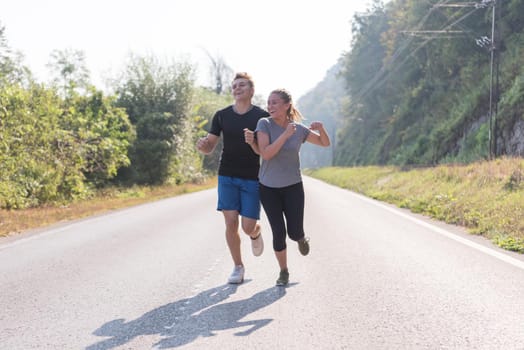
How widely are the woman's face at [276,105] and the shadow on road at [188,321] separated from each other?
5.34 ft

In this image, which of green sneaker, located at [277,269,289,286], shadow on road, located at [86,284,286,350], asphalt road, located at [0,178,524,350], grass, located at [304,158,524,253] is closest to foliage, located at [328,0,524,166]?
grass, located at [304,158,524,253]

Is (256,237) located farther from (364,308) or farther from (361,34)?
(361,34)

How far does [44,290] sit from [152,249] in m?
2.47

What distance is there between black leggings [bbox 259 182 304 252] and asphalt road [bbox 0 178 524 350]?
51cm

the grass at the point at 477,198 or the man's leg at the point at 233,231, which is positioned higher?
the man's leg at the point at 233,231

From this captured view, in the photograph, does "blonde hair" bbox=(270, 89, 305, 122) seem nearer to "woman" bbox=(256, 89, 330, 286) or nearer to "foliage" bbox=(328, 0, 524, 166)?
"woman" bbox=(256, 89, 330, 286)

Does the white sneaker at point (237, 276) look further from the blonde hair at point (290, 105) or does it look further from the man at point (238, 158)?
the blonde hair at point (290, 105)

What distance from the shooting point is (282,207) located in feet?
16.6

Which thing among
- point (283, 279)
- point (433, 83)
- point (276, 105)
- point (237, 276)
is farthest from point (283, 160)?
point (433, 83)

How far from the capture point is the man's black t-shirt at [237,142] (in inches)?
199

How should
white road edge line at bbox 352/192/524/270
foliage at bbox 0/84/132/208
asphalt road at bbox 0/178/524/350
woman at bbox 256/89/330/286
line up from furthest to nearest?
1. foliage at bbox 0/84/132/208
2. white road edge line at bbox 352/192/524/270
3. woman at bbox 256/89/330/286
4. asphalt road at bbox 0/178/524/350

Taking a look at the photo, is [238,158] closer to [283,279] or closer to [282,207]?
[282,207]

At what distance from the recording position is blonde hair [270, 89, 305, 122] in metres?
4.83

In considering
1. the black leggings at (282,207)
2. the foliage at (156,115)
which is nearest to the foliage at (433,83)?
the foliage at (156,115)
